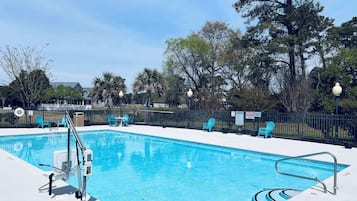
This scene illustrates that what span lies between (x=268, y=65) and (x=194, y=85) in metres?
9.71

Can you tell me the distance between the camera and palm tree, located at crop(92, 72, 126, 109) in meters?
29.1

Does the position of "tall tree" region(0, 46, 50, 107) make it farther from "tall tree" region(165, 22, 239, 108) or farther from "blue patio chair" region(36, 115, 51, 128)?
"tall tree" region(165, 22, 239, 108)

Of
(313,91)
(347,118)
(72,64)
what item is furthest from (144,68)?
(347,118)

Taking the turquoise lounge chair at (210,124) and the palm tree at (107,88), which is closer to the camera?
the turquoise lounge chair at (210,124)

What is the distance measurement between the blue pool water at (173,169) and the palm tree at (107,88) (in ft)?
56.4

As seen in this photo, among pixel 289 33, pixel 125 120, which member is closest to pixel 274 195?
pixel 125 120

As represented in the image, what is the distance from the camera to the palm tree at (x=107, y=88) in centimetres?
2906

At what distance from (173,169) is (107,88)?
2305cm

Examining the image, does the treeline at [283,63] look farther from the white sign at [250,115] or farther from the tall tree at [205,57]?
the white sign at [250,115]

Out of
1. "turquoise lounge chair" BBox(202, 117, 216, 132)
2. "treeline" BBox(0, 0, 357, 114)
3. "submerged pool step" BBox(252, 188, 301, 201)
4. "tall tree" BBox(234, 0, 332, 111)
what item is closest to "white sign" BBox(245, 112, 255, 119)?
"turquoise lounge chair" BBox(202, 117, 216, 132)

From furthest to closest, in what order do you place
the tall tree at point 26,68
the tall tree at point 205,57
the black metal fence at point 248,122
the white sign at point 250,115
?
the tall tree at point 205,57 < the tall tree at point 26,68 < the white sign at point 250,115 < the black metal fence at point 248,122

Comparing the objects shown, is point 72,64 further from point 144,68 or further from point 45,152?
point 45,152

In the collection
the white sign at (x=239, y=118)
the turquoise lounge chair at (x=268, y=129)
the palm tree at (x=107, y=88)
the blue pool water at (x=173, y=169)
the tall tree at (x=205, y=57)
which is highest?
the tall tree at (x=205, y=57)

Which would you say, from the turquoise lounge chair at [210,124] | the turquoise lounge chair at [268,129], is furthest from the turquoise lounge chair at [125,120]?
the turquoise lounge chair at [268,129]
